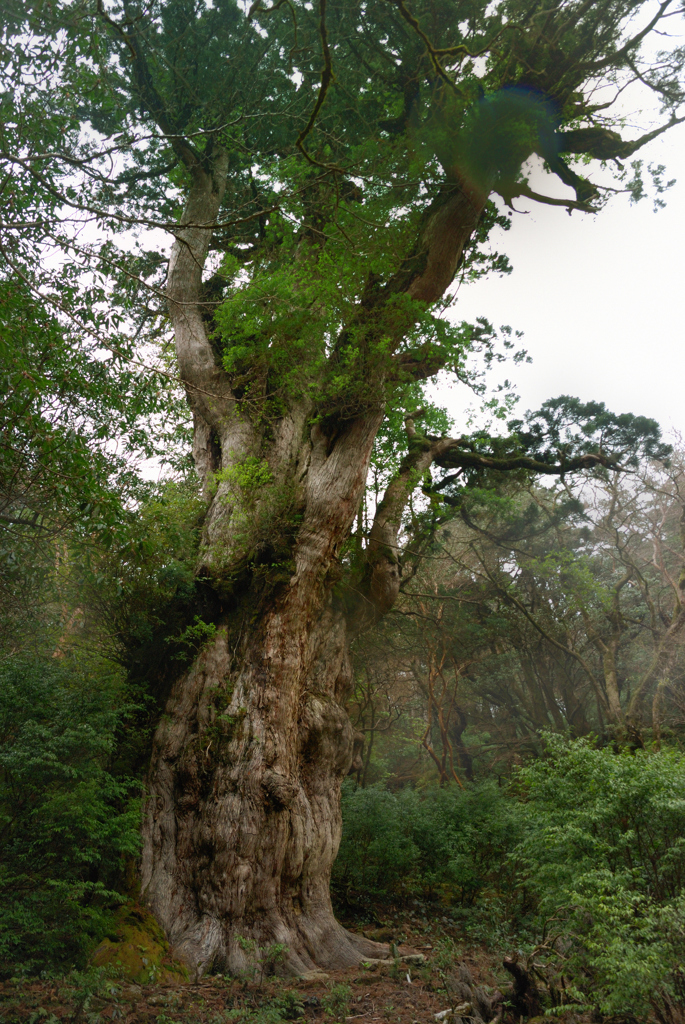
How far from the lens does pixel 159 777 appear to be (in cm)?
598

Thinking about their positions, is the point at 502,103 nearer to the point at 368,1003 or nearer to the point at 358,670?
the point at 358,670

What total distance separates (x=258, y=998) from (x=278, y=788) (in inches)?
62.6

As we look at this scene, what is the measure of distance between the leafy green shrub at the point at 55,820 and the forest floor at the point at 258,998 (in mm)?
332

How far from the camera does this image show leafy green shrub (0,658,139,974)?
14.3ft

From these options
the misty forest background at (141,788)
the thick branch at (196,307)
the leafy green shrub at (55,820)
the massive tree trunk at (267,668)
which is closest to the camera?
the misty forest background at (141,788)

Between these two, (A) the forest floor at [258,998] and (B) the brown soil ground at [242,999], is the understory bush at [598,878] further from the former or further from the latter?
(B) the brown soil ground at [242,999]

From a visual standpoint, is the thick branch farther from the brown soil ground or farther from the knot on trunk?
the brown soil ground

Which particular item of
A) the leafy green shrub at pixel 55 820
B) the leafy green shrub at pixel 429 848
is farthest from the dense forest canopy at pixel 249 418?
the leafy green shrub at pixel 429 848

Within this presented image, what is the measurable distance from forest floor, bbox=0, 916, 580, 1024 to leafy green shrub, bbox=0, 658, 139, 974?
1.09ft

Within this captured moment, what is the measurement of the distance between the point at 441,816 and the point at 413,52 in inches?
462

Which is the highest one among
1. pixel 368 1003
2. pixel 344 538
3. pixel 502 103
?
pixel 502 103

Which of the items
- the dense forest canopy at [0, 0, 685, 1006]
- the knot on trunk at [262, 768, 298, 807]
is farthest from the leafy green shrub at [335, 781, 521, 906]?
the knot on trunk at [262, 768, 298, 807]

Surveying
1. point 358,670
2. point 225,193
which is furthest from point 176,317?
point 358,670

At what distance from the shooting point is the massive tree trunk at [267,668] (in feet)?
18.1
